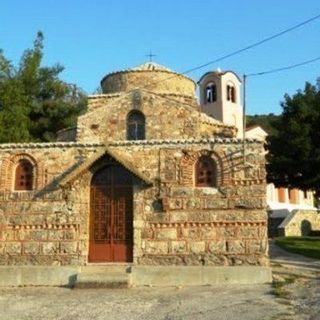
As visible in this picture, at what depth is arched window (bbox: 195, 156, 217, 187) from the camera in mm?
15242

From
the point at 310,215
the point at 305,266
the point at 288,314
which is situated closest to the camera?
the point at 288,314

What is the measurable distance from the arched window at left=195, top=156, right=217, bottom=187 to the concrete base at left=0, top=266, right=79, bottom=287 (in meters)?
4.47

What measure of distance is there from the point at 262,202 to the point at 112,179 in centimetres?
455

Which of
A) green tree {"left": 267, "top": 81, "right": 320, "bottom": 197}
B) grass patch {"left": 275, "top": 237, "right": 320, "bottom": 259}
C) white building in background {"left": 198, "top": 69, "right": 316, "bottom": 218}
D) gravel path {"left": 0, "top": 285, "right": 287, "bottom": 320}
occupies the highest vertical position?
white building in background {"left": 198, "top": 69, "right": 316, "bottom": 218}

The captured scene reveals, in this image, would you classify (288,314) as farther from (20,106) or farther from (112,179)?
(20,106)

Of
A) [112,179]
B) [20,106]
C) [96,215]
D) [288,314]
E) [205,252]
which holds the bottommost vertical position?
[288,314]

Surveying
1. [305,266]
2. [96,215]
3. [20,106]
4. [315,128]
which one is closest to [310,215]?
[315,128]

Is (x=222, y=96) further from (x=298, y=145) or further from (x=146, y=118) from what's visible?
(x=146, y=118)

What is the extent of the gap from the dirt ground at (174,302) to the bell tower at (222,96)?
831 inches

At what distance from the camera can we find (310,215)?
33.4 meters

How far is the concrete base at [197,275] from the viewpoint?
Answer: 46.9 ft

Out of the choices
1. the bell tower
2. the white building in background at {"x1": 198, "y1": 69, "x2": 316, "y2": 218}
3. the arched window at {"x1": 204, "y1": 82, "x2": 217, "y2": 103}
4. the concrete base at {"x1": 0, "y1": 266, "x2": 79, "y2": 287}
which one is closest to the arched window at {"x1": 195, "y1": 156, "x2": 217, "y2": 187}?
the concrete base at {"x1": 0, "y1": 266, "x2": 79, "y2": 287}

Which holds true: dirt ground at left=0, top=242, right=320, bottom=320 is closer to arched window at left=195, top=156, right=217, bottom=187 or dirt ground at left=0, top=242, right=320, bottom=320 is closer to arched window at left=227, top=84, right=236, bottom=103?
arched window at left=195, top=156, right=217, bottom=187

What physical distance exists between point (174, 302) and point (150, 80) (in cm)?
1518
